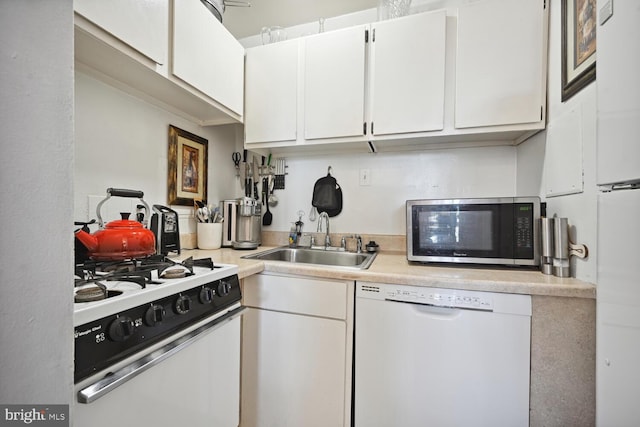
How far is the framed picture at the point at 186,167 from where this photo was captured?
1.51m

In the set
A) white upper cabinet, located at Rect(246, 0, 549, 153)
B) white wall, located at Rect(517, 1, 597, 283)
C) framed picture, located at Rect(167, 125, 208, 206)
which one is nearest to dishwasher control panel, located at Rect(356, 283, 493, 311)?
white wall, located at Rect(517, 1, 597, 283)

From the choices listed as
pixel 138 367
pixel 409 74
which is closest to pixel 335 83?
pixel 409 74

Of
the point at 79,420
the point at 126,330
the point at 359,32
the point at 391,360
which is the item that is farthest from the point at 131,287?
the point at 359,32

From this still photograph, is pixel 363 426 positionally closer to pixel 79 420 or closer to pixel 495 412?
pixel 495 412

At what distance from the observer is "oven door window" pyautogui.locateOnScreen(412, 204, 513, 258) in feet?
3.88

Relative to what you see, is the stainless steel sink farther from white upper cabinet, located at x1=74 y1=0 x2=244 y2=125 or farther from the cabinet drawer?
white upper cabinet, located at x1=74 y1=0 x2=244 y2=125

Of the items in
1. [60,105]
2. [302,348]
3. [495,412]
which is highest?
[60,105]

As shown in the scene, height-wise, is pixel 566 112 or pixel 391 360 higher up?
pixel 566 112

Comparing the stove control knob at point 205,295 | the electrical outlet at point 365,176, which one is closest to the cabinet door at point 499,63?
the electrical outlet at point 365,176

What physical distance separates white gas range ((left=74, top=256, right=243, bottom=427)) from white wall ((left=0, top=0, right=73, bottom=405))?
21cm

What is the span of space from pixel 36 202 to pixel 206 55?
1284 millimetres

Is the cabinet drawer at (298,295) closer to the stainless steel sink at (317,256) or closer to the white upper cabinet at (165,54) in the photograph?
the stainless steel sink at (317,256)

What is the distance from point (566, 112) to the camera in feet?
3.42

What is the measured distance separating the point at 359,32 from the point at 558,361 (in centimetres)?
174
